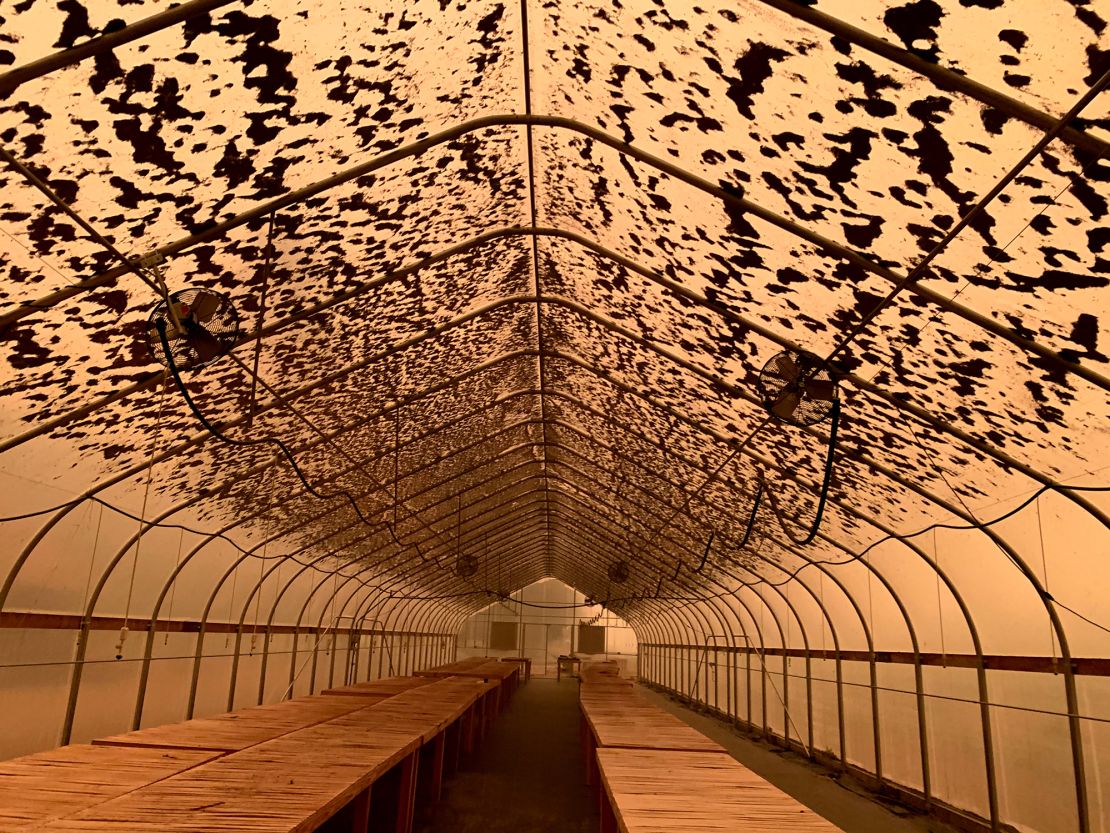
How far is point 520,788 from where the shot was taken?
9.12 meters

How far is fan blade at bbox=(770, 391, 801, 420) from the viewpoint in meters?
5.22

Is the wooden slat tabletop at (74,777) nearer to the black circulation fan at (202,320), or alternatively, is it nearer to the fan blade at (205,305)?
the black circulation fan at (202,320)

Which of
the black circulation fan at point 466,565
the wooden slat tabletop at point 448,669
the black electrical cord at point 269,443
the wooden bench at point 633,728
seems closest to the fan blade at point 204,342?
the black electrical cord at point 269,443

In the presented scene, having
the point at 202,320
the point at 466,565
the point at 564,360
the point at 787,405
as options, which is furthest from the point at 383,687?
the point at 202,320

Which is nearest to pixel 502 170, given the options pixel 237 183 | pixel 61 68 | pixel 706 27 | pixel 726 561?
pixel 237 183

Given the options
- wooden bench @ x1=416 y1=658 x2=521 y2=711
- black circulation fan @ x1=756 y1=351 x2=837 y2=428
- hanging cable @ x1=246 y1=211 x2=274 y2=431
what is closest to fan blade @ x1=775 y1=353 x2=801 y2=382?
black circulation fan @ x1=756 y1=351 x2=837 y2=428

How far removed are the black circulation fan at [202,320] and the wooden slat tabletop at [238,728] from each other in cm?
278

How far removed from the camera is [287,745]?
559 cm

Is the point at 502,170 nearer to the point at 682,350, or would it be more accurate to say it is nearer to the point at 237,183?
the point at 237,183

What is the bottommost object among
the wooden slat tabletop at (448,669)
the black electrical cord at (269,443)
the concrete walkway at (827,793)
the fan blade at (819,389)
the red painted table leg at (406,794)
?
the concrete walkway at (827,793)

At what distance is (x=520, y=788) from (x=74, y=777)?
581cm

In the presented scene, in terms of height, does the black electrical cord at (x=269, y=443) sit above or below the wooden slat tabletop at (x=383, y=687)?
above

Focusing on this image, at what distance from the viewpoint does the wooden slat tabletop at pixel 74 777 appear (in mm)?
3422

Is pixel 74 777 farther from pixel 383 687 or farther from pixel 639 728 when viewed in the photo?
pixel 383 687
